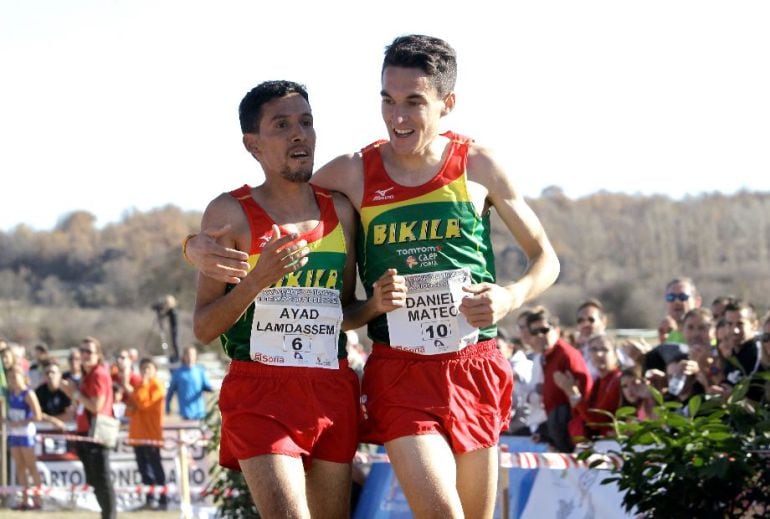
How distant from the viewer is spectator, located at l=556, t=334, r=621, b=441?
35.0 ft

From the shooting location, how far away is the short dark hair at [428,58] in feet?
19.6

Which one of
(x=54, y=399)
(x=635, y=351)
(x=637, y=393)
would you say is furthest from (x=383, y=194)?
(x=54, y=399)

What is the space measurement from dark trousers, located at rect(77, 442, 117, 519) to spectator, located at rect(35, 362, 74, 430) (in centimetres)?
265

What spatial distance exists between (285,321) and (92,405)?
10.4 metres

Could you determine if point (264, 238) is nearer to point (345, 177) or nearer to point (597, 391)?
point (345, 177)

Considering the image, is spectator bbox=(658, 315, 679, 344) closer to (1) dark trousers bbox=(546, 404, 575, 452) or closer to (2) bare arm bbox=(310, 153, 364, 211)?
(1) dark trousers bbox=(546, 404, 575, 452)

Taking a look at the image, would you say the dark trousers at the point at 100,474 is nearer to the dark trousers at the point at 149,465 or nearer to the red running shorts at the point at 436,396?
the dark trousers at the point at 149,465

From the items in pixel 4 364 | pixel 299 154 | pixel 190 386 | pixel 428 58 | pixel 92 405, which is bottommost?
pixel 190 386

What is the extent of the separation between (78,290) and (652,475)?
218 ft

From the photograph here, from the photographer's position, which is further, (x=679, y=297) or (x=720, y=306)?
(x=679, y=297)

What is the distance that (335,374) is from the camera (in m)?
5.86

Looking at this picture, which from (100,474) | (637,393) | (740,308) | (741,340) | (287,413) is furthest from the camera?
(100,474)

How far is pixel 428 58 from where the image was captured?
600 cm

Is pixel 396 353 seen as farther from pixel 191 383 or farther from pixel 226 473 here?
pixel 191 383
